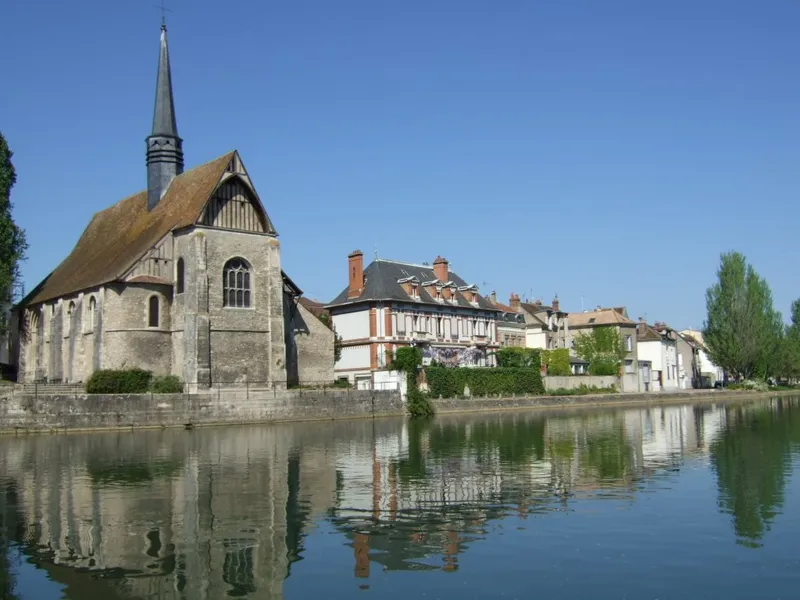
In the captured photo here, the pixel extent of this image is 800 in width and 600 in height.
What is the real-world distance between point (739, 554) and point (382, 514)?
6134mm

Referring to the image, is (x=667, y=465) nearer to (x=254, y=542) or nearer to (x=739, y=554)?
(x=739, y=554)

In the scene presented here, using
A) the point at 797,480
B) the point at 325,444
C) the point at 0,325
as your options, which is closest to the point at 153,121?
the point at 0,325

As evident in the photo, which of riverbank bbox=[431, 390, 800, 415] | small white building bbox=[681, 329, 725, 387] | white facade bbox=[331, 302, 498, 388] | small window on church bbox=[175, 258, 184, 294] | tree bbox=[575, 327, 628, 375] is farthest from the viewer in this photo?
small white building bbox=[681, 329, 725, 387]

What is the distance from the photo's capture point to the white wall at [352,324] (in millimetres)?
63875

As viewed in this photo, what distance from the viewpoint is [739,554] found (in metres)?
12.3

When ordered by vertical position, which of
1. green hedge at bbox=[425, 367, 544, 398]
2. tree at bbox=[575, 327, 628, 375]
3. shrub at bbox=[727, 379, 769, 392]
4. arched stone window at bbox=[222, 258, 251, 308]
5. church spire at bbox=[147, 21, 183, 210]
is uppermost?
church spire at bbox=[147, 21, 183, 210]

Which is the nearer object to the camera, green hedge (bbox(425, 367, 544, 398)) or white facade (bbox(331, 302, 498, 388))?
green hedge (bbox(425, 367, 544, 398))

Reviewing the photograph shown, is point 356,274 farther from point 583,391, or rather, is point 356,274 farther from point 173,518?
point 173,518

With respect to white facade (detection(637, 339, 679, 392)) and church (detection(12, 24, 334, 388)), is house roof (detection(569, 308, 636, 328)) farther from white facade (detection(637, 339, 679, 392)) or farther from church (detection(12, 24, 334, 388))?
church (detection(12, 24, 334, 388))

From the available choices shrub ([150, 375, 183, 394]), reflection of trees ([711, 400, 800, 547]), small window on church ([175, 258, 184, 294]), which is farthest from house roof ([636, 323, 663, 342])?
shrub ([150, 375, 183, 394])

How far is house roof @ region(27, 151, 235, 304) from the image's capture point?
158 feet

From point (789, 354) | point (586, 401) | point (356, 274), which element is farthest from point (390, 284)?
point (789, 354)

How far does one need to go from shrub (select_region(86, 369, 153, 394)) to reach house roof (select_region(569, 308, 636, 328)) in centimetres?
5977

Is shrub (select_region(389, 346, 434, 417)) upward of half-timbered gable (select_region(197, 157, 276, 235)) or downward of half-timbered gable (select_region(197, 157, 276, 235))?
downward
